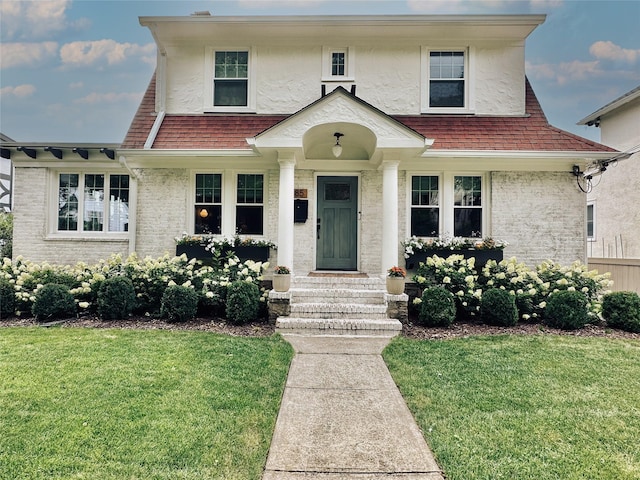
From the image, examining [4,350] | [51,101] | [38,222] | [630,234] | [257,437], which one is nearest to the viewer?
[257,437]

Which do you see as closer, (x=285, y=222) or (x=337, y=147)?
(x=285, y=222)

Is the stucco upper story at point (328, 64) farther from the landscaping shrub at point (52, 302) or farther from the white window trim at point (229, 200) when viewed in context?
the landscaping shrub at point (52, 302)

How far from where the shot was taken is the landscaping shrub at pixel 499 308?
6.10 m

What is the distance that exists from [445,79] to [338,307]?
21.6ft

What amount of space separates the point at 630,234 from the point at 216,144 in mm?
12138

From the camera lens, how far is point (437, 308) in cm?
611

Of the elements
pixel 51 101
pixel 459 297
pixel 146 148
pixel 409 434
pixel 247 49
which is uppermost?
pixel 51 101

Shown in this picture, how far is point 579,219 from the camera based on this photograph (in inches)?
308

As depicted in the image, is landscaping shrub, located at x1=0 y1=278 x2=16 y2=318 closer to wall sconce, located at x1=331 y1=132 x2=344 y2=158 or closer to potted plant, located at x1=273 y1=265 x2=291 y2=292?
potted plant, located at x1=273 y1=265 x2=291 y2=292

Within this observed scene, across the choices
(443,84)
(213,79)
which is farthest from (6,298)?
(443,84)

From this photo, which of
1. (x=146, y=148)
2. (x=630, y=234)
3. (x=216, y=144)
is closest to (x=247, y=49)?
(x=216, y=144)

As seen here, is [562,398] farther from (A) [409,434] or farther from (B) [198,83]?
(B) [198,83]

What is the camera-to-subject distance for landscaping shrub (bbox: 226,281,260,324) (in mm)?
6172

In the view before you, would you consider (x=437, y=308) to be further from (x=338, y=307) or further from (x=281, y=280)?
(x=281, y=280)
